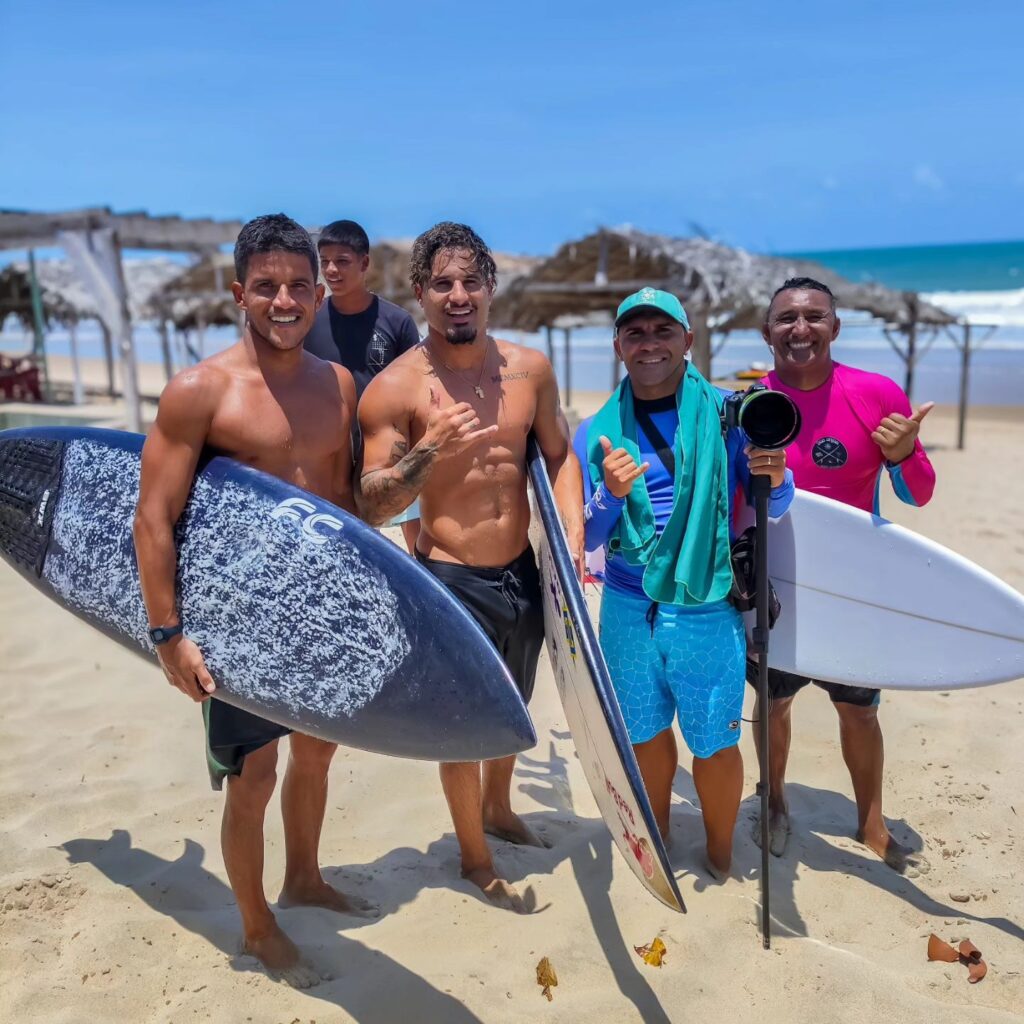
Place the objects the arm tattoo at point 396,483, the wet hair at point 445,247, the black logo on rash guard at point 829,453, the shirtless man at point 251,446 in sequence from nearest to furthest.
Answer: the shirtless man at point 251,446, the arm tattoo at point 396,483, the wet hair at point 445,247, the black logo on rash guard at point 829,453

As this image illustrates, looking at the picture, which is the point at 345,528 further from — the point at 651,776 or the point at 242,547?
the point at 651,776

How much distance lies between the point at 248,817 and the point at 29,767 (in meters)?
1.52

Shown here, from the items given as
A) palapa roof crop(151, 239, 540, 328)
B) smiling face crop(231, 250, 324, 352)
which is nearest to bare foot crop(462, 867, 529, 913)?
smiling face crop(231, 250, 324, 352)

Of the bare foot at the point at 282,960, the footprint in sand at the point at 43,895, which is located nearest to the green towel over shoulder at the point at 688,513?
the bare foot at the point at 282,960

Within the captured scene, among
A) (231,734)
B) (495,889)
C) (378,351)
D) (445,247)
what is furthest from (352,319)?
(495,889)

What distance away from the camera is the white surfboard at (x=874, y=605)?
8.80 feet

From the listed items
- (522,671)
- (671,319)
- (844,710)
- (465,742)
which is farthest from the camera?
(844,710)

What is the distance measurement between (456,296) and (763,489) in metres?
0.91

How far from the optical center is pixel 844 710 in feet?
9.21

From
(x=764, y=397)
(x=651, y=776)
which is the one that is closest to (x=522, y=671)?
(x=651, y=776)

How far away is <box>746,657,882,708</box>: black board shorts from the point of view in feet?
9.04

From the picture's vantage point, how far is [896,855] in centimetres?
279

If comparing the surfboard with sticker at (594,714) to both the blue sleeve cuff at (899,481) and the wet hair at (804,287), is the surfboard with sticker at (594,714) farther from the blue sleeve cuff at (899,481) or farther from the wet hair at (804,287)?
the blue sleeve cuff at (899,481)

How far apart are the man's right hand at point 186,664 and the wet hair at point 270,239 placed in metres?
0.84
